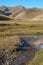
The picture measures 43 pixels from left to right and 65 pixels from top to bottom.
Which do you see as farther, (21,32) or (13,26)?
(13,26)

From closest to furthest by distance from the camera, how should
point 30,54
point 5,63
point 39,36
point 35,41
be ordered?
point 5,63, point 30,54, point 35,41, point 39,36

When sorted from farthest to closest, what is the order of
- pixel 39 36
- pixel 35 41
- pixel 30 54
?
pixel 39 36 → pixel 35 41 → pixel 30 54

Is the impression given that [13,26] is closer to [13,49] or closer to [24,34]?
[24,34]

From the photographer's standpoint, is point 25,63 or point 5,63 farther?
point 25,63

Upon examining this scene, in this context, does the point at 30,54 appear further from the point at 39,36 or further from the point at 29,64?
the point at 39,36

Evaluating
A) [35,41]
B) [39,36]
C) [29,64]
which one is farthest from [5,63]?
[39,36]

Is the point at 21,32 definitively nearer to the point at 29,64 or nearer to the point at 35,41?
the point at 35,41

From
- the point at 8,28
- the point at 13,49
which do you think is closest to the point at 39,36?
the point at 8,28

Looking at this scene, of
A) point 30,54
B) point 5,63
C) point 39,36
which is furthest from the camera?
point 39,36

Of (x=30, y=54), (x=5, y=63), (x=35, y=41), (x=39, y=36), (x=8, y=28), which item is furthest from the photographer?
(x=8, y=28)
